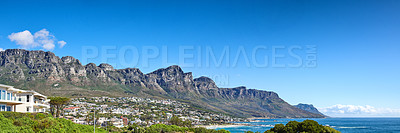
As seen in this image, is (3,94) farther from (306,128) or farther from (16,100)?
(306,128)

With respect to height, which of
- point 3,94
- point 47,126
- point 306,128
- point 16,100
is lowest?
point 306,128

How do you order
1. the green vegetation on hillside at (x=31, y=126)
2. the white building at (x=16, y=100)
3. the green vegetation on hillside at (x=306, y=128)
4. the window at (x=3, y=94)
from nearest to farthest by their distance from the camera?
the green vegetation on hillside at (x=31, y=126) < the window at (x=3, y=94) < the green vegetation on hillside at (x=306, y=128) < the white building at (x=16, y=100)

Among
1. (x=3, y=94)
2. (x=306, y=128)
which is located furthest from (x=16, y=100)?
(x=306, y=128)

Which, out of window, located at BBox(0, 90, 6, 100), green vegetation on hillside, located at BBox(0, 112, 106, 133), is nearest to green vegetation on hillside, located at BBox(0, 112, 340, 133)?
green vegetation on hillside, located at BBox(0, 112, 106, 133)

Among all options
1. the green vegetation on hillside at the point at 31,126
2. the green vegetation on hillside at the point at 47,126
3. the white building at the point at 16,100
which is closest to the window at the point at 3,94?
the white building at the point at 16,100

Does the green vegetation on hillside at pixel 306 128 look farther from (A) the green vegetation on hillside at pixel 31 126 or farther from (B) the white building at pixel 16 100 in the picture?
(B) the white building at pixel 16 100

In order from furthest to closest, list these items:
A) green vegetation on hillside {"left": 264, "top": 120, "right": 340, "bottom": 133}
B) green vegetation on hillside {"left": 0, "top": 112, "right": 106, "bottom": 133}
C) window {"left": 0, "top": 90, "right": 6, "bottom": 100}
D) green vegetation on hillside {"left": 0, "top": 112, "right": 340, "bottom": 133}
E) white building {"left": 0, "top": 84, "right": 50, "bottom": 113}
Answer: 1. white building {"left": 0, "top": 84, "right": 50, "bottom": 113}
2. green vegetation on hillside {"left": 264, "top": 120, "right": 340, "bottom": 133}
3. window {"left": 0, "top": 90, "right": 6, "bottom": 100}
4. green vegetation on hillside {"left": 0, "top": 112, "right": 340, "bottom": 133}
5. green vegetation on hillside {"left": 0, "top": 112, "right": 106, "bottom": 133}

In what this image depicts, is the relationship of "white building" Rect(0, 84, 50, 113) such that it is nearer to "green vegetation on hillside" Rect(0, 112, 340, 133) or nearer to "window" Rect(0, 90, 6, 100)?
"window" Rect(0, 90, 6, 100)

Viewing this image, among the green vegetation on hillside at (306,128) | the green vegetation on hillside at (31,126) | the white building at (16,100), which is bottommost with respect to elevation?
the green vegetation on hillside at (306,128)

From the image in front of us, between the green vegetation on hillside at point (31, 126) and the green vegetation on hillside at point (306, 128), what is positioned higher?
the green vegetation on hillside at point (31, 126)

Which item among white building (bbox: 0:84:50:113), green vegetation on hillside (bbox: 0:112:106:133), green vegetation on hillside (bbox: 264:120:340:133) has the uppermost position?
white building (bbox: 0:84:50:113)

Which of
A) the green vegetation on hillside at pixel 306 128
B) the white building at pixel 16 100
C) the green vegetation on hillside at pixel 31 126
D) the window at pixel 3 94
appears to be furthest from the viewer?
the white building at pixel 16 100

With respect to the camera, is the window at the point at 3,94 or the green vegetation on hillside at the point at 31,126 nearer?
the green vegetation on hillside at the point at 31,126

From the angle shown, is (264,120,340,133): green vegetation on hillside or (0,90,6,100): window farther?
(264,120,340,133): green vegetation on hillside
